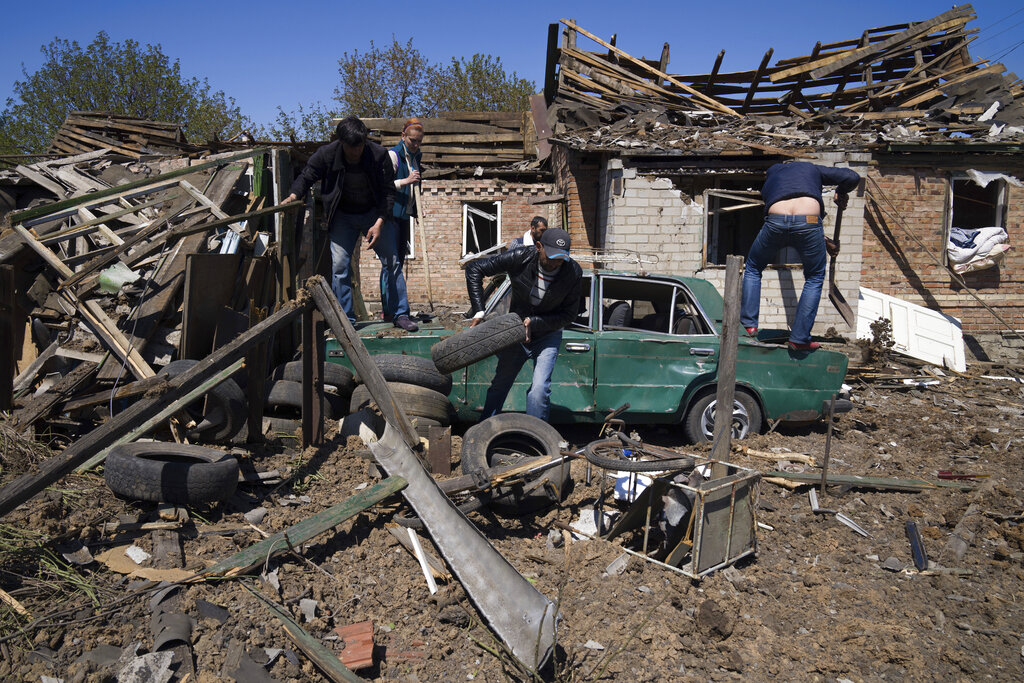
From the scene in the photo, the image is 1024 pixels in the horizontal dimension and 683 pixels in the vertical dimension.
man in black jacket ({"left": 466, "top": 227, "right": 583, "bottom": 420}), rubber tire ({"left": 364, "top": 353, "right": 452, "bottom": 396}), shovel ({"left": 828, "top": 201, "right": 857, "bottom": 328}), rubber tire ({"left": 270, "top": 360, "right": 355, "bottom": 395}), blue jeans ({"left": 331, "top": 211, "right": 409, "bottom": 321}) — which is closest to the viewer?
man in black jacket ({"left": 466, "top": 227, "right": 583, "bottom": 420})

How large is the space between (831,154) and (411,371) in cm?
889

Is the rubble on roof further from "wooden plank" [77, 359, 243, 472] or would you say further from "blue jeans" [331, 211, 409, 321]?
"wooden plank" [77, 359, 243, 472]

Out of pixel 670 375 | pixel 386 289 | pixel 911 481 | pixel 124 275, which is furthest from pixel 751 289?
pixel 124 275

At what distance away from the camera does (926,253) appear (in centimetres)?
1209

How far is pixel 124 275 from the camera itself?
560 cm

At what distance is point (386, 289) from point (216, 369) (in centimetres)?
281

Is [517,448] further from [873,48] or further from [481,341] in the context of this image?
[873,48]

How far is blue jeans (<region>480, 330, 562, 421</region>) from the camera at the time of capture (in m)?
5.34

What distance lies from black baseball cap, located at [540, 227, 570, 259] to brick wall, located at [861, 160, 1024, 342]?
29.2 ft

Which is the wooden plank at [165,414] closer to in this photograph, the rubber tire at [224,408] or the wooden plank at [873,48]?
the rubber tire at [224,408]

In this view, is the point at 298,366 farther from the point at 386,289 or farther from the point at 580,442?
the point at 580,442

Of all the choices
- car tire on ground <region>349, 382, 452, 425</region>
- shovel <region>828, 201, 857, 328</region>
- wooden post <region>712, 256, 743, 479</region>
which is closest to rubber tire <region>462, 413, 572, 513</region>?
car tire on ground <region>349, 382, 452, 425</region>

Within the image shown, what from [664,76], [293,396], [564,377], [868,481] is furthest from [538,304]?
[664,76]

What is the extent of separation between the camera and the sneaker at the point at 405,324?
6.36m
